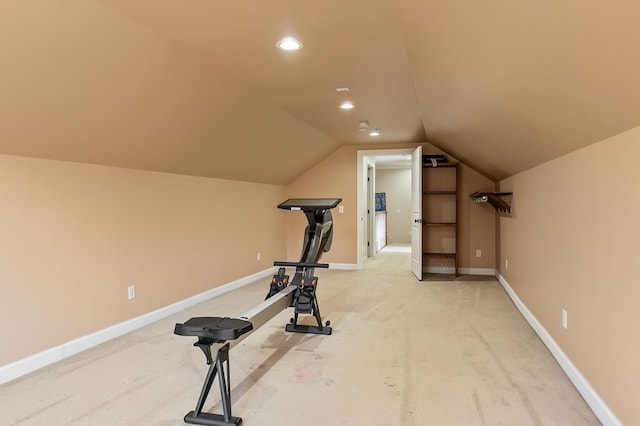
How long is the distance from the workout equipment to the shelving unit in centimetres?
292

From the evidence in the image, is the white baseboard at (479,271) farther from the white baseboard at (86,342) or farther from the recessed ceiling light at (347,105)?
the white baseboard at (86,342)

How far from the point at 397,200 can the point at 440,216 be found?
4.31 m

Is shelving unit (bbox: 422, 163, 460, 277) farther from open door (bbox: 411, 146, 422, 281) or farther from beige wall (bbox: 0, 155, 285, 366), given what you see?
beige wall (bbox: 0, 155, 285, 366)

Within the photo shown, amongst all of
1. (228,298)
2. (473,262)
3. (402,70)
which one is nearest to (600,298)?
(402,70)

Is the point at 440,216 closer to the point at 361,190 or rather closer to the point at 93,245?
the point at 361,190

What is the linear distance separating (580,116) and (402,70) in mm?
1345

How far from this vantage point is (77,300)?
3016mm

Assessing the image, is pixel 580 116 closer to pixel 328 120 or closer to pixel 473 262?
pixel 328 120

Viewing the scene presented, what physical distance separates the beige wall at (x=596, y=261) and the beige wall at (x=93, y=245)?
345 centimetres

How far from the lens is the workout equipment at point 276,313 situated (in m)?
2.01

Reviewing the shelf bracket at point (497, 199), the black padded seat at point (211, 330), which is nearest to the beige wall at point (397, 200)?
the shelf bracket at point (497, 199)

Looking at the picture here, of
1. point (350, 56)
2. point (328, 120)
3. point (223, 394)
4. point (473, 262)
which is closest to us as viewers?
point (223, 394)

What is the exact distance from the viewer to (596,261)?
7.06 ft

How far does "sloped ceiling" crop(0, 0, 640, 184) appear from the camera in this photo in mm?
1524
